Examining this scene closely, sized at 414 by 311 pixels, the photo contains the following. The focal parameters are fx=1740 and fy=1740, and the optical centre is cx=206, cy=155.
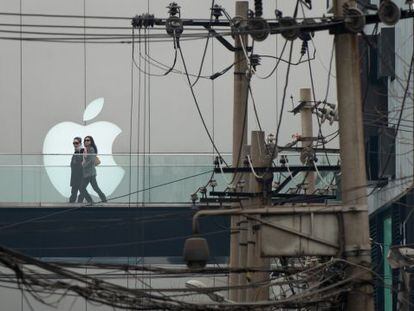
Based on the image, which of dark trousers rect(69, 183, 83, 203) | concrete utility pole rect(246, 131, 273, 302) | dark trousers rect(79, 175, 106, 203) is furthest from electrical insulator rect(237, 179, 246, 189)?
dark trousers rect(69, 183, 83, 203)

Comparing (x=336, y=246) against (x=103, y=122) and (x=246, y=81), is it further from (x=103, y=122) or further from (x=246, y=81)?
(x=103, y=122)

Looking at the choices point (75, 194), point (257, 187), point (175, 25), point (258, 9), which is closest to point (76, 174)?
point (75, 194)

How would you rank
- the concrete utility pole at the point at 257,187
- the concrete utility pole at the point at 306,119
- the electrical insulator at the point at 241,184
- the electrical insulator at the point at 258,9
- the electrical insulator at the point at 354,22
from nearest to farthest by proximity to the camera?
the electrical insulator at the point at 354,22, the electrical insulator at the point at 258,9, the concrete utility pole at the point at 257,187, the electrical insulator at the point at 241,184, the concrete utility pole at the point at 306,119

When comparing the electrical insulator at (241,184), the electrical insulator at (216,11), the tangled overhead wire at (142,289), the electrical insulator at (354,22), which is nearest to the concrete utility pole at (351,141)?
the electrical insulator at (354,22)

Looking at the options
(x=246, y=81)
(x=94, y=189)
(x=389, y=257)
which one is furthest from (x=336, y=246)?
(x=94, y=189)

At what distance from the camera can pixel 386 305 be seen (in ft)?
138

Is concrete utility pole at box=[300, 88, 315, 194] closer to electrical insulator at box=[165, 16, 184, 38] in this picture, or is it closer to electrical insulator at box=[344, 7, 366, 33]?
electrical insulator at box=[165, 16, 184, 38]

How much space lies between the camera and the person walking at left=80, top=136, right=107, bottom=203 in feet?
150

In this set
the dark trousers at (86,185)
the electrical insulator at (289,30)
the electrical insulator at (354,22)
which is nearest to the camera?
the electrical insulator at (354,22)

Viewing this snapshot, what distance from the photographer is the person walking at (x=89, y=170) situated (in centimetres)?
4571

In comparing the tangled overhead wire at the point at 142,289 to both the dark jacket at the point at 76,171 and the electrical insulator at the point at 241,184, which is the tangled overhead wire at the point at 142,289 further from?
the dark jacket at the point at 76,171

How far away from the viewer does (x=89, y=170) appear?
1843 inches

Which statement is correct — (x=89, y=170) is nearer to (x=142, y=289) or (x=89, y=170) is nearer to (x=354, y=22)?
(x=354, y=22)

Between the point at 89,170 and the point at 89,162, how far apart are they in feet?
2.08
